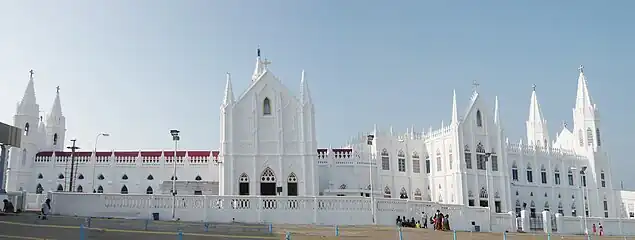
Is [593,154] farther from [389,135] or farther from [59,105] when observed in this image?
[59,105]

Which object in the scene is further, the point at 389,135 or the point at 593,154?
the point at 593,154

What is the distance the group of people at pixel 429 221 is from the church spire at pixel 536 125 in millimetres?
50955

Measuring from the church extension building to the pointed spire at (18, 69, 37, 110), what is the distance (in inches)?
4.5

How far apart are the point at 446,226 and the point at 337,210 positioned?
7.03 meters

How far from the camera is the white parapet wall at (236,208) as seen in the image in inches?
1351

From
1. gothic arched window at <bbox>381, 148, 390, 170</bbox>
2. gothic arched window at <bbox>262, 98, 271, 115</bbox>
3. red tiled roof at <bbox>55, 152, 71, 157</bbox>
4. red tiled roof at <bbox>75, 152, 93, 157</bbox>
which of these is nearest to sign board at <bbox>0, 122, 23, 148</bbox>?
gothic arched window at <bbox>262, 98, 271, 115</bbox>

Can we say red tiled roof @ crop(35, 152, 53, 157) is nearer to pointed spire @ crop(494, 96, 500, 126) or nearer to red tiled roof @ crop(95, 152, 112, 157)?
red tiled roof @ crop(95, 152, 112, 157)

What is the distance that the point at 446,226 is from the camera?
3738 centimetres

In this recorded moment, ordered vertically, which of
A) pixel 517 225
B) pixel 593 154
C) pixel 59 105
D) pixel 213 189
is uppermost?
pixel 59 105

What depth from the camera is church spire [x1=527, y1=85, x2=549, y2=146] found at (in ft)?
280

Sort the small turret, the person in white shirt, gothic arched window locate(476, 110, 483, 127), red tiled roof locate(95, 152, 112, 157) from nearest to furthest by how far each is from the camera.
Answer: the person in white shirt < red tiled roof locate(95, 152, 112, 157) < gothic arched window locate(476, 110, 483, 127) < the small turret

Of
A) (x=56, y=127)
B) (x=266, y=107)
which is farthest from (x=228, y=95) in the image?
(x=56, y=127)

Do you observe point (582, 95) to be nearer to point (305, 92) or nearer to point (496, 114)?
point (496, 114)

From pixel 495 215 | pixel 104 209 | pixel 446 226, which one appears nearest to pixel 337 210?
pixel 446 226
